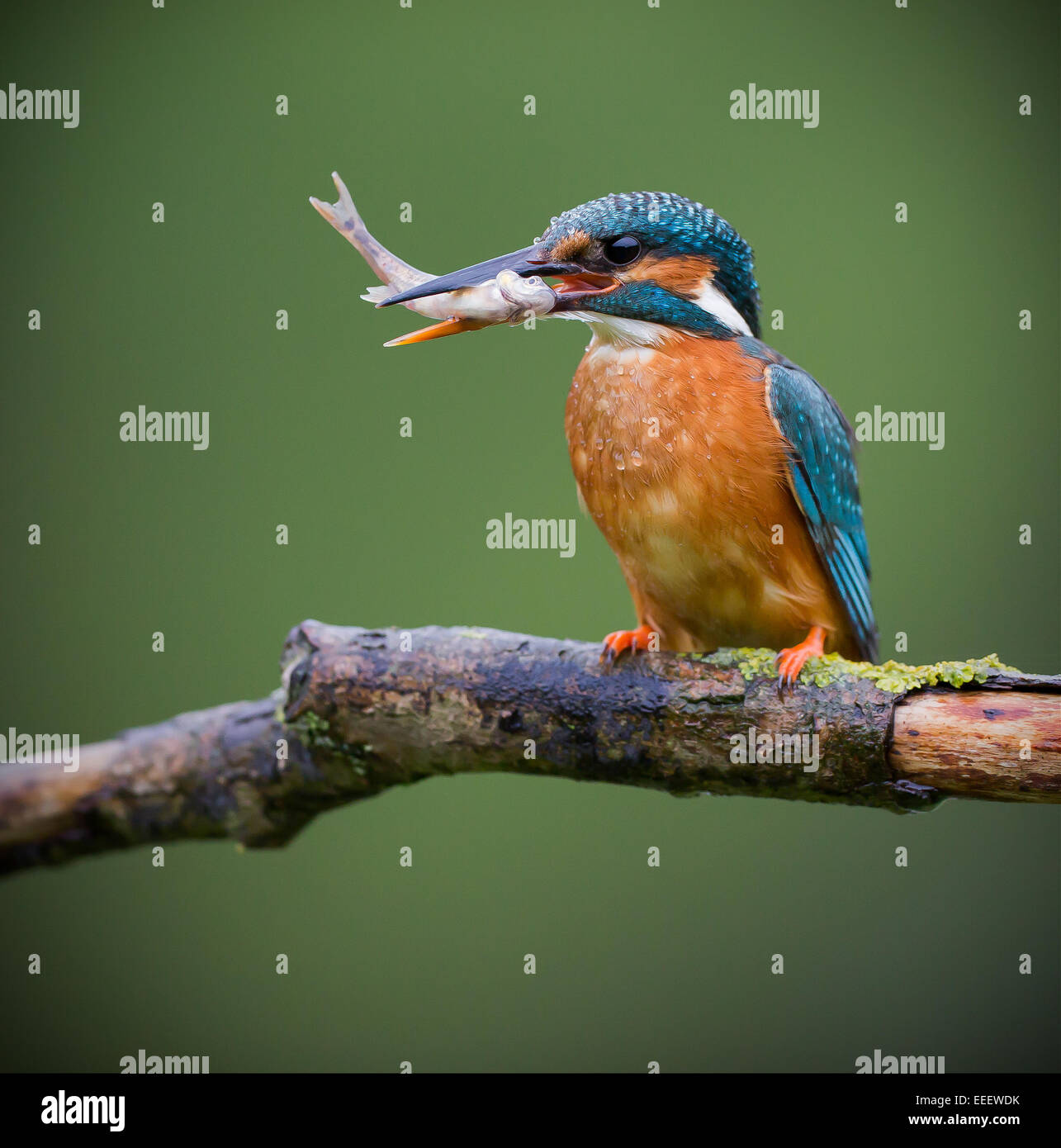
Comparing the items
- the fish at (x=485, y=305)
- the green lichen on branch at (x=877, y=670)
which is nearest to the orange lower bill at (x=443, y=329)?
the fish at (x=485, y=305)

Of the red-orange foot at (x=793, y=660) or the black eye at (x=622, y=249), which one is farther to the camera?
the black eye at (x=622, y=249)

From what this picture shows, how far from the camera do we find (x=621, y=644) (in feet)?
6.76

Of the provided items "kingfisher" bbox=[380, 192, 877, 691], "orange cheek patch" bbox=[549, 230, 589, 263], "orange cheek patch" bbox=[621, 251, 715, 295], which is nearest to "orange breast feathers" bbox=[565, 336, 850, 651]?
"kingfisher" bbox=[380, 192, 877, 691]

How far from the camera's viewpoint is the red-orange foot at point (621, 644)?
2053 mm

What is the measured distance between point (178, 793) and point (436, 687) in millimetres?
595

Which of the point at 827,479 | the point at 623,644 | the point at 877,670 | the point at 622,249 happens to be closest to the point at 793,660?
the point at 877,670

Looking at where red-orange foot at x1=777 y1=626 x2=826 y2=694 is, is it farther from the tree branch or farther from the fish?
the fish

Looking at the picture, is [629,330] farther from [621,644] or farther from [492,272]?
[621,644]

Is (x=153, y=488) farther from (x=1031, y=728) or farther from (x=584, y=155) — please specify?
(x=1031, y=728)

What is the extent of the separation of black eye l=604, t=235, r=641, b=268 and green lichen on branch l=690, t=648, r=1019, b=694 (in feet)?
2.48

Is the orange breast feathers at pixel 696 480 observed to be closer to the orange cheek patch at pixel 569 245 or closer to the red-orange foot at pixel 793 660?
the red-orange foot at pixel 793 660

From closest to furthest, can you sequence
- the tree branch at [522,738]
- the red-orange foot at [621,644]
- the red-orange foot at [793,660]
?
the tree branch at [522,738] < the red-orange foot at [793,660] < the red-orange foot at [621,644]

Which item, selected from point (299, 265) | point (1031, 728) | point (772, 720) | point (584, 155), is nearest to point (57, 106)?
point (299, 265)

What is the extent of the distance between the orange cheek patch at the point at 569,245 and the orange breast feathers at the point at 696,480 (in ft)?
0.74
